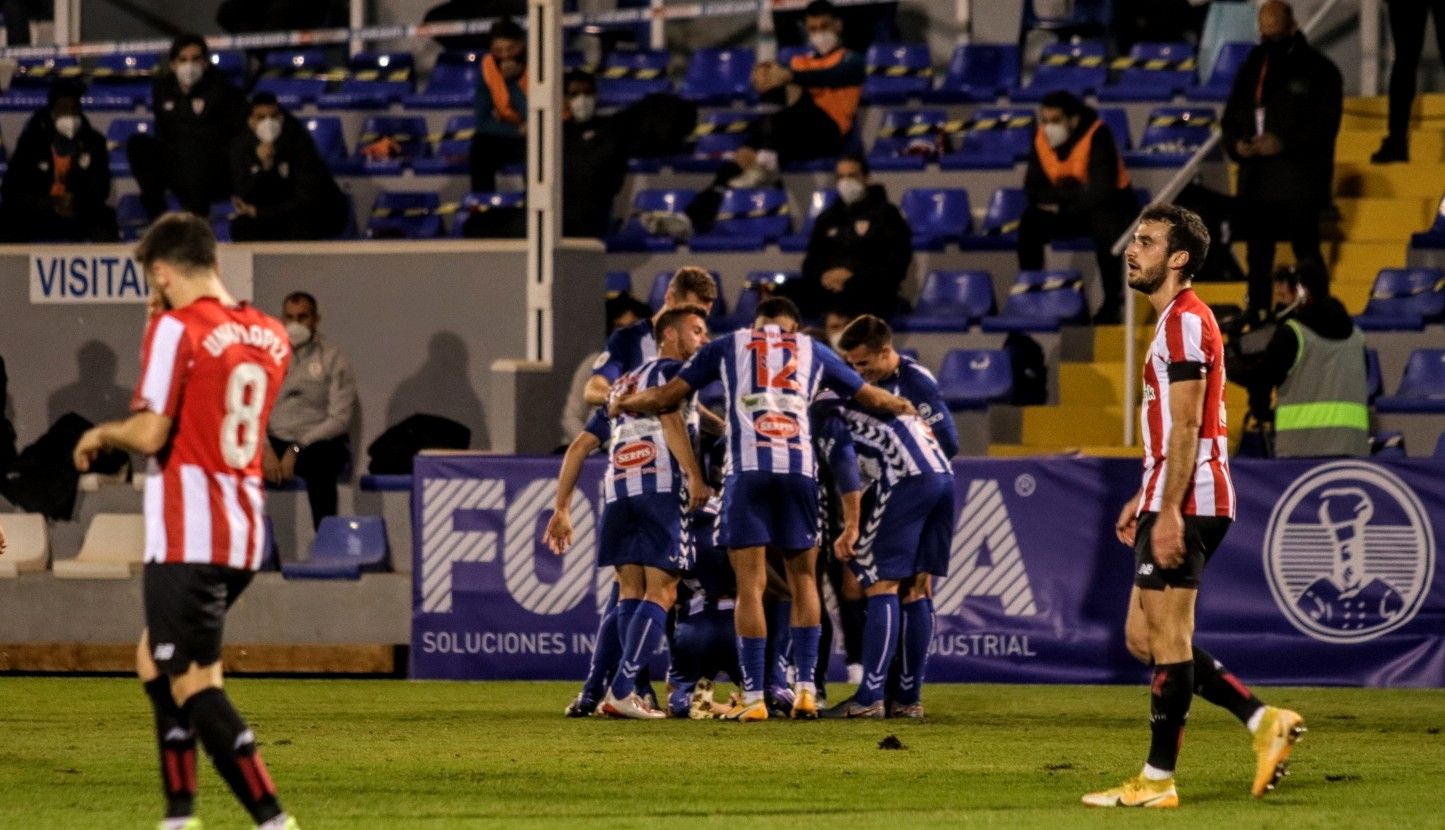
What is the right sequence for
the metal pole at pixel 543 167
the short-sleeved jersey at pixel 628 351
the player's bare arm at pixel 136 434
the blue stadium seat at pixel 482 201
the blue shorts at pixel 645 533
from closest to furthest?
the player's bare arm at pixel 136 434
the blue shorts at pixel 645 533
the short-sleeved jersey at pixel 628 351
the metal pole at pixel 543 167
the blue stadium seat at pixel 482 201

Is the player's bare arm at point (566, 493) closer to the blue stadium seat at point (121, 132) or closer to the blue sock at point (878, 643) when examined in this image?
the blue sock at point (878, 643)

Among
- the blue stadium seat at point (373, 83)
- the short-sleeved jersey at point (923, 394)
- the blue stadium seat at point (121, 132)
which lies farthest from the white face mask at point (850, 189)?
the blue stadium seat at point (121, 132)

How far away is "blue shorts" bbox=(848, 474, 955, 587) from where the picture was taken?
11.5 metres

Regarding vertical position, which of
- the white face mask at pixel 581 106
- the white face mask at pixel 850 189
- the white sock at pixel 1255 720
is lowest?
the white sock at pixel 1255 720

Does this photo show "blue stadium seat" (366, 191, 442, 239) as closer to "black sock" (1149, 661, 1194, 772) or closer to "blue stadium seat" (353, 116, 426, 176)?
"blue stadium seat" (353, 116, 426, 176)

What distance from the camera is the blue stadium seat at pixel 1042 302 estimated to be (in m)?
17.4

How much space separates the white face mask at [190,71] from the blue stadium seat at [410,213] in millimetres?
1844

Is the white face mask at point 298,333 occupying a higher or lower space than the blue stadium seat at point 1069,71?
lower

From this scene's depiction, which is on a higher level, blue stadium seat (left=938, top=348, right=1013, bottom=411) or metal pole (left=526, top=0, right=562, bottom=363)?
metal pole (left=526, top=0, right=562, bottom=363)

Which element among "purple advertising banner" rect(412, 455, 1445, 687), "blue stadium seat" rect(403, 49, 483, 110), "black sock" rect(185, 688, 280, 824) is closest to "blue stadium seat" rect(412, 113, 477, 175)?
"blue stadium seat" rect(403, 49, 483, 110)

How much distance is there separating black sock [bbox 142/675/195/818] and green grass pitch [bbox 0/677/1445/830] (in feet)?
2.60

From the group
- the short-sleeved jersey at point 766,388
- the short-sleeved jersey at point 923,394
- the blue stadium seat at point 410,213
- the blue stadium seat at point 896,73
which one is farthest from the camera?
the blue stadium seat at point 896,73

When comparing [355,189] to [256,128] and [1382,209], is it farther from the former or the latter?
[1382,209]

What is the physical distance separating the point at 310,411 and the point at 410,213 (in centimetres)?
375
